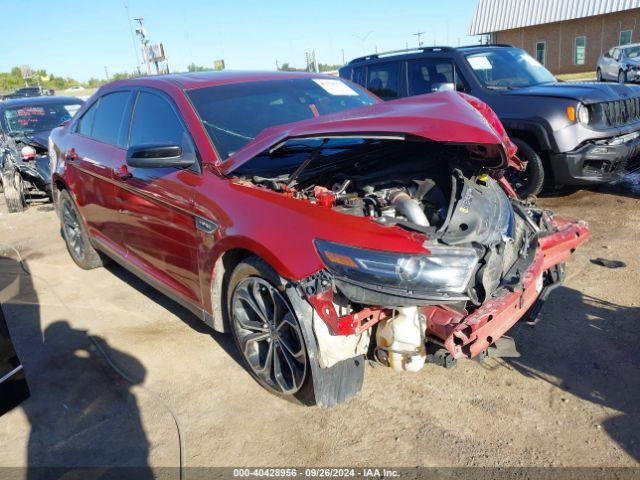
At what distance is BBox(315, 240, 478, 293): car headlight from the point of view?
2211 mm

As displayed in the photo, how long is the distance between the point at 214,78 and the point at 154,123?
0.56m

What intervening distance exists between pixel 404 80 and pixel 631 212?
11.4 ft

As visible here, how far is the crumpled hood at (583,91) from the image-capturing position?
556cm

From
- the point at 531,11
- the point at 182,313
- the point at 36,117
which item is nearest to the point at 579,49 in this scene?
the point at 531,11

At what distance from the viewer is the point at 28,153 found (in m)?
7.57

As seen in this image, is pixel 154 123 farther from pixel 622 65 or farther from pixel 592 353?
pixel 622 65

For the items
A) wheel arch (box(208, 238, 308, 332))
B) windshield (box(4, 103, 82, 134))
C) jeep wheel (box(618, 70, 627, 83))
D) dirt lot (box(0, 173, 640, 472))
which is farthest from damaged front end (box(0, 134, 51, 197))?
jeep wheel (box(618, 70, 627, 83))

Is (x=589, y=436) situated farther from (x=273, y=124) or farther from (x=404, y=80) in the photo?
(x=404, y=80)

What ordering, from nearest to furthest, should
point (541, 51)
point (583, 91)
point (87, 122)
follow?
1. point (87, 122)
2. point (583, 91)
3. point (541, 51)

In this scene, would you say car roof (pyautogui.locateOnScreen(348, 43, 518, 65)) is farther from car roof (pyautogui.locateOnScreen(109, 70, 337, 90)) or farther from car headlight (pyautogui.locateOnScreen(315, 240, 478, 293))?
car headlight (pyautogui.locateOnScreen(315, 240, 478, 293))

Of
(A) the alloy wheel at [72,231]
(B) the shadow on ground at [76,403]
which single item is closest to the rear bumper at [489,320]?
(B) the shadow on ground at [76,403]

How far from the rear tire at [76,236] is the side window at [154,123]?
158 centimetres

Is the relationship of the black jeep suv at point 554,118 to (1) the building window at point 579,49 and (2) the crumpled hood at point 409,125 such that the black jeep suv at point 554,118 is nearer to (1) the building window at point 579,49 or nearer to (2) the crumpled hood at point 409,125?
(2) the crumpled hood at point 409,125

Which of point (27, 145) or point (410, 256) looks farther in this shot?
point (27, 145)
